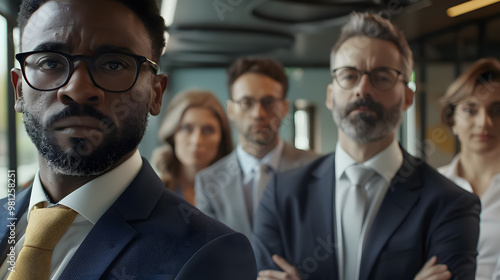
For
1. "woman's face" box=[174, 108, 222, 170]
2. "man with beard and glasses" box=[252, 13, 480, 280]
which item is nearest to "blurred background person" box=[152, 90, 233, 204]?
"woman's face" box=[174, 108, 222, 170]

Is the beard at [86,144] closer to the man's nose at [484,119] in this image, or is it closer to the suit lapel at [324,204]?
the suit lapel at [324,204]

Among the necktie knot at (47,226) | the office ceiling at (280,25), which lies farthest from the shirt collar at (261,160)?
the necktie knot at (47,226)

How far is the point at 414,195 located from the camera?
38.2 inches

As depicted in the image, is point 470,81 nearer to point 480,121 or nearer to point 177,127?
point 480,121

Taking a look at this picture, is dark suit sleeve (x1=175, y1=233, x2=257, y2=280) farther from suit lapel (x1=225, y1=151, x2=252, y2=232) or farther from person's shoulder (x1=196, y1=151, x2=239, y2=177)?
person's shoulder (x1=196, y1=151, x2=239, y2=177)

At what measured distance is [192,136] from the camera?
1909 millimetres

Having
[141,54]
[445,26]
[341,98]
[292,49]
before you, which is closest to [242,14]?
[292,49]

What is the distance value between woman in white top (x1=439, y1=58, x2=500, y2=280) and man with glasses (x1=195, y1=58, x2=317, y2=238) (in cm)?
44

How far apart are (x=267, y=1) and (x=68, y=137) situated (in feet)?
10.6

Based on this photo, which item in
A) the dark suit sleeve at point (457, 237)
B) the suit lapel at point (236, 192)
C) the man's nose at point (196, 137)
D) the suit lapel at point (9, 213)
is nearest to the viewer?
the suit lapel at point (9, 213)

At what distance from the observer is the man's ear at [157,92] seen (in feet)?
2.49

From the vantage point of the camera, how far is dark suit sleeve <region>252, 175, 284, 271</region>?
41.3 inches

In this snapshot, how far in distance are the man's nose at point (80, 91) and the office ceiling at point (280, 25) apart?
25 cm

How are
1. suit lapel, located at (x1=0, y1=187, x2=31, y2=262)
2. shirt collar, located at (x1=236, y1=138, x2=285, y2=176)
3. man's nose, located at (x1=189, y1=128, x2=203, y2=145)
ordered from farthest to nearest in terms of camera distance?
1. man's nose, located at (x1=189, y1=128, x2=203, y2=145)
2. shirt collar, located at (x1=236, y1=138, x2=285, y2=176)
3. suit lapel, located at (x1=0, y1=187, x2=31, y2=262)
